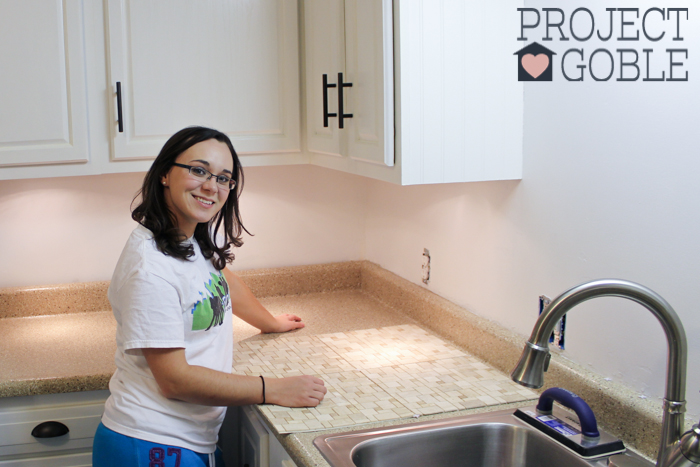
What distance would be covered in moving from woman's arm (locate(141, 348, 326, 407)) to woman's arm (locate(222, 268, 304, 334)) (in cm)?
49

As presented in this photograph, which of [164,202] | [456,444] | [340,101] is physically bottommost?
[456,444]

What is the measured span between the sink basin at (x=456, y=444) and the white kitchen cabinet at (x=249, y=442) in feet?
0.49

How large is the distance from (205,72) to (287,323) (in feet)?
2.61

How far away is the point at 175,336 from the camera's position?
1.38m

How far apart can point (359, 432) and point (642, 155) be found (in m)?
0.75

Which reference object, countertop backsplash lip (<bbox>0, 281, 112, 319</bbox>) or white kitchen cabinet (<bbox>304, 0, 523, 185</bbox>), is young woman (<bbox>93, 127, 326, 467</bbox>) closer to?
white kitchen cabinet (<bbox>304, 0, 523, 185</bbox>)

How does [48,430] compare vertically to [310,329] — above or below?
below

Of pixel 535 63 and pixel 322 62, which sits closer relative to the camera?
pixel 535 63

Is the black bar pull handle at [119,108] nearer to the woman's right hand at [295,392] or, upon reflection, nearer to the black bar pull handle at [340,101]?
the black bar pull handle at [340,101]

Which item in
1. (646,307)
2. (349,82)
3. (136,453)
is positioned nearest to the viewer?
(646,307)

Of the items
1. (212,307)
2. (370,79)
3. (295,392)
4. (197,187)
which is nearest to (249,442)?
(295,392)

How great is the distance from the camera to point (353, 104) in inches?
69.4

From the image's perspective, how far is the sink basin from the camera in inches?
51.7

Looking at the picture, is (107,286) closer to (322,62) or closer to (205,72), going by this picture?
(205,72)
